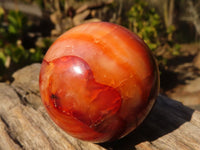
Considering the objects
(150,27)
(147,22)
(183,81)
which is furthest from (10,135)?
(183,81)

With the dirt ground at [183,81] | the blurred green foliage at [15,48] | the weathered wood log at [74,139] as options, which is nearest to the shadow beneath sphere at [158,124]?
the weathered wood log at [74,139]

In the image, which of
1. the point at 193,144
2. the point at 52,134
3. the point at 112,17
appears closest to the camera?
the point at 193,144

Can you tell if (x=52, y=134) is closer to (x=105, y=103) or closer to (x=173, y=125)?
(x=105, y=103)

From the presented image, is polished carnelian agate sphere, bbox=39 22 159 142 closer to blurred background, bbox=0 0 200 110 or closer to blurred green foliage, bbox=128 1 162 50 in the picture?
blurred background, bbox=0 0 200 110

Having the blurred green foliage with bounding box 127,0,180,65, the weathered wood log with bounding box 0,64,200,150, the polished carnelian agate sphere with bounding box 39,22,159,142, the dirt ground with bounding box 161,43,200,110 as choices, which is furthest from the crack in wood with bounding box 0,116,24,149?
the dirt ground with bounding box 161,43,200,110

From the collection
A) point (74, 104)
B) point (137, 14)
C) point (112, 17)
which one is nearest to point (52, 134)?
point (74, 104)

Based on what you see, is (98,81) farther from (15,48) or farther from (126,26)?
(126,26)
